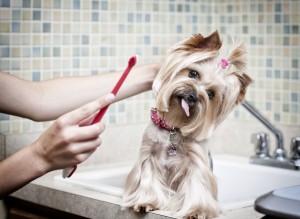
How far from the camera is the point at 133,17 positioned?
233 centimetres

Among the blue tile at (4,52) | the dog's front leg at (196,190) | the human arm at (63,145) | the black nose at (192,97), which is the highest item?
the blue tile at (4,52)

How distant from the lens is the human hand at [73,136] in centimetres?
134

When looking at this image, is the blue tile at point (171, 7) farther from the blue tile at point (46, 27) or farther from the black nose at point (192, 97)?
the black nose at point (192, 97)

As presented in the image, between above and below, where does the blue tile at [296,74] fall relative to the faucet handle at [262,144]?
above

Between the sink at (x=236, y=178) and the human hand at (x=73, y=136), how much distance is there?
1.84 ft

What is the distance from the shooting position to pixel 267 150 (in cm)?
226

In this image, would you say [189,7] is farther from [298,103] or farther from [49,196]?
[49,196]

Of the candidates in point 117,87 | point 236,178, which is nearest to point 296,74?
point 236,178

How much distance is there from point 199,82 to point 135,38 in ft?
2.75

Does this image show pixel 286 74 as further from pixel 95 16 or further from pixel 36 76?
pixel 36 76

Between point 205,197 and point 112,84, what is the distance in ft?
1.42

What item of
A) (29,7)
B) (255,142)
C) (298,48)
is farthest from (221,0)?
(29,7)

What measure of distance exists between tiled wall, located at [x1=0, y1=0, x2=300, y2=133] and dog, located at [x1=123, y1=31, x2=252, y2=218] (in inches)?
24.5

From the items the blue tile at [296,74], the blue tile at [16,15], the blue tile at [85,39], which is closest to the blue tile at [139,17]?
the blue tile at [85,39]
